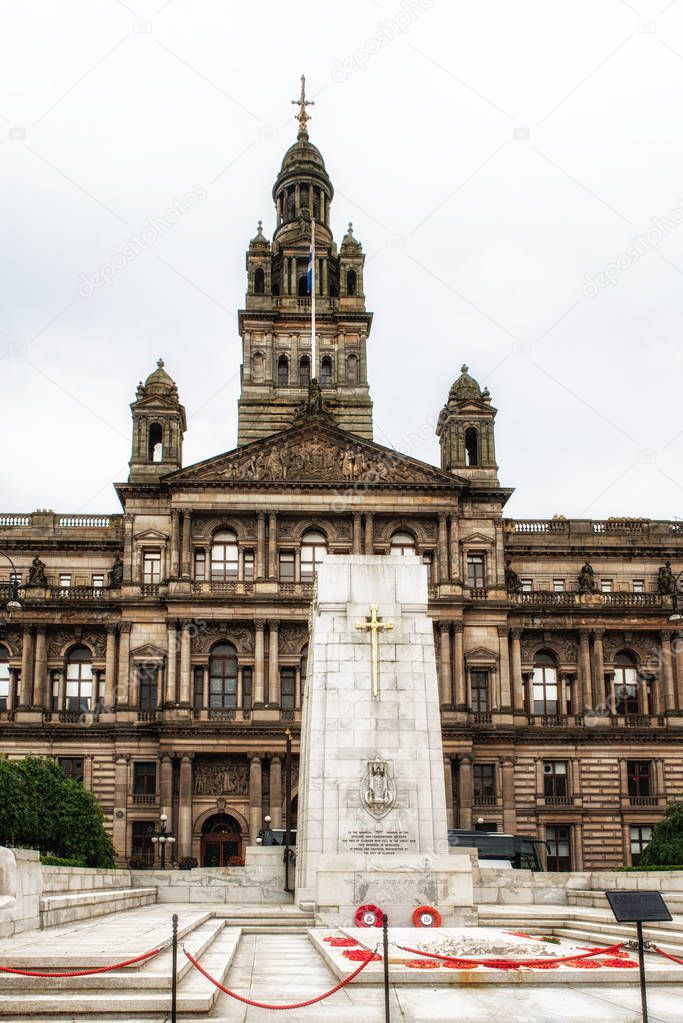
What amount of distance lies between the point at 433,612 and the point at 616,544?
1214cm

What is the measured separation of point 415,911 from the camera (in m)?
22.3

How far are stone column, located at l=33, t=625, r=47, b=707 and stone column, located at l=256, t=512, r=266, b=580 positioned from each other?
10.6 meters

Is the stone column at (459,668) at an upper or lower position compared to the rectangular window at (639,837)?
upper

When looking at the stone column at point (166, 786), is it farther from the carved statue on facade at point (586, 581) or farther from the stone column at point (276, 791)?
the carved statue on facade at point (586, 581)

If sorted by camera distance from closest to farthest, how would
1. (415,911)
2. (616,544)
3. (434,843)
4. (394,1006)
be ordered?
(394,1006) < (415,911) < (434,843) < (616,544)

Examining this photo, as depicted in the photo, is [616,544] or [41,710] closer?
[41,710]

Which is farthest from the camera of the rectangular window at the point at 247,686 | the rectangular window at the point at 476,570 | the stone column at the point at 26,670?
the rectangular window at the point at 476,570

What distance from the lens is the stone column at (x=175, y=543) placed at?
173 feet

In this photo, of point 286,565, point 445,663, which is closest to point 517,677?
point 445,663

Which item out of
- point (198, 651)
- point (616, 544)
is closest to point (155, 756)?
point (198, 651)

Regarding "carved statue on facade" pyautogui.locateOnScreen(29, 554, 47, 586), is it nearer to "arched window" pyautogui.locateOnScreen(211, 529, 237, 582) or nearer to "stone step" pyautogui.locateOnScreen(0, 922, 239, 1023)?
"arched window" pyautogui.locateOnScreen(211, 529, 237, 582)

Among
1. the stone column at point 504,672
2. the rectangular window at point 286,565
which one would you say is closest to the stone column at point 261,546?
the rectangular window at point 286,565

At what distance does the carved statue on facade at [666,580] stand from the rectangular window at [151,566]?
24.4 meters

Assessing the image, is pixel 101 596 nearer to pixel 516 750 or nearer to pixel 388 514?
pixel 388 514
